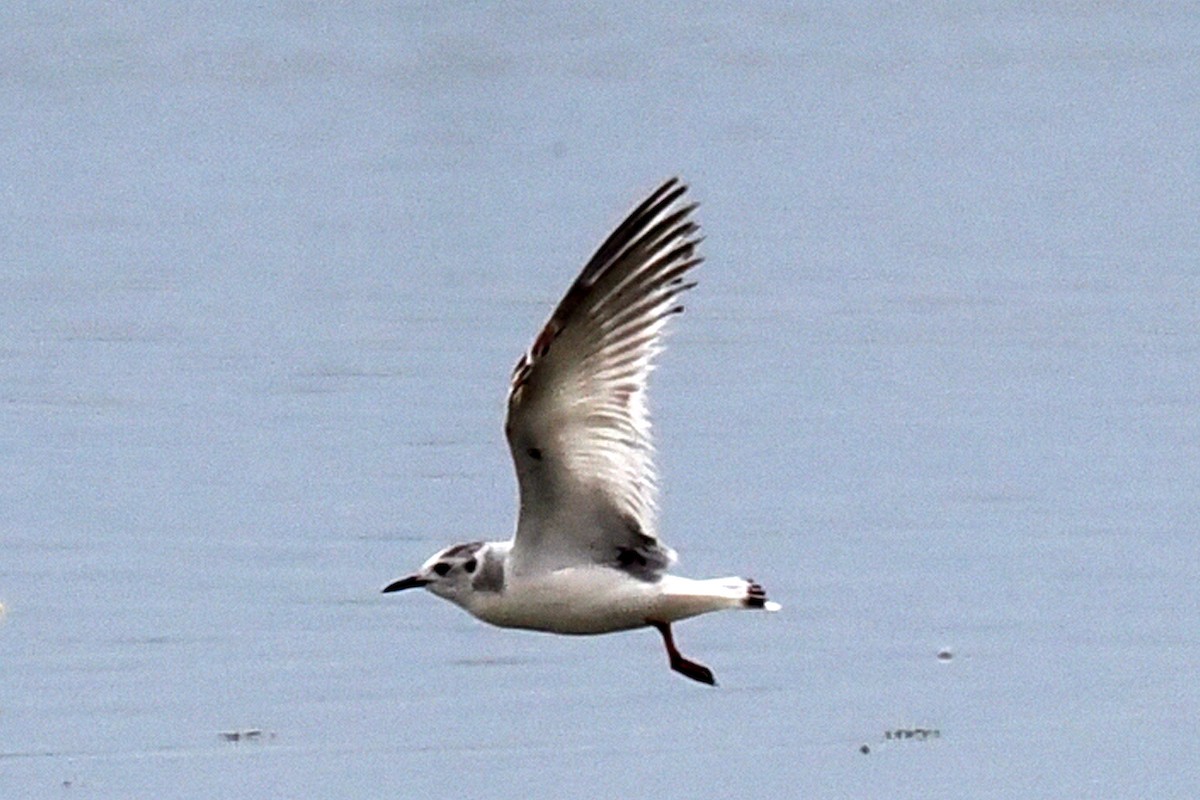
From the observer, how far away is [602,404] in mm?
7938

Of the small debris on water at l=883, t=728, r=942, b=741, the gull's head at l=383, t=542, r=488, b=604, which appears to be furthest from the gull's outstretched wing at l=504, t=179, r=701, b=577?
the small debris on water at l=883, t=728, r=942, b=741

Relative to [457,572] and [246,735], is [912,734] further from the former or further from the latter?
[246,735]

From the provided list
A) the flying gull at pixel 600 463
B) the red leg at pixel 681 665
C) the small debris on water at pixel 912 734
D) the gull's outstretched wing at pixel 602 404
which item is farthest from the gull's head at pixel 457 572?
the small debris on water at pixel 912 734

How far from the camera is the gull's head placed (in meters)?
8.16

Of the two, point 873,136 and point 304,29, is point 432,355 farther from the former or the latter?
point 304,29

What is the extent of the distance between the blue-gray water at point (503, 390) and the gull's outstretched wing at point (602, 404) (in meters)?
0.86

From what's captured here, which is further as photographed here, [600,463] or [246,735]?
[246,735]

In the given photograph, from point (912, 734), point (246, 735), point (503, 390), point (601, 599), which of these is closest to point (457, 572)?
point (601, 599)

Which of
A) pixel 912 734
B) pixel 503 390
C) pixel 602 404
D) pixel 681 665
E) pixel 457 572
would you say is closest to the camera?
pixel 602 404

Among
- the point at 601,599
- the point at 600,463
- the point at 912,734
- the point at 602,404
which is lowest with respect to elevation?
the point at 912,734

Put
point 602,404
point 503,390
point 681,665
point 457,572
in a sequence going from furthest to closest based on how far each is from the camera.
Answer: point 503,390, point 457,572, point 681,665, point 602,404

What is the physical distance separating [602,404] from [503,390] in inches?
208

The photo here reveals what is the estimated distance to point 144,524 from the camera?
1144cm

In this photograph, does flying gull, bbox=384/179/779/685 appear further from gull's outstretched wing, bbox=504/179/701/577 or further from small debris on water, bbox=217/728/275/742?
small debris on water, bbox=217/728/275/742
